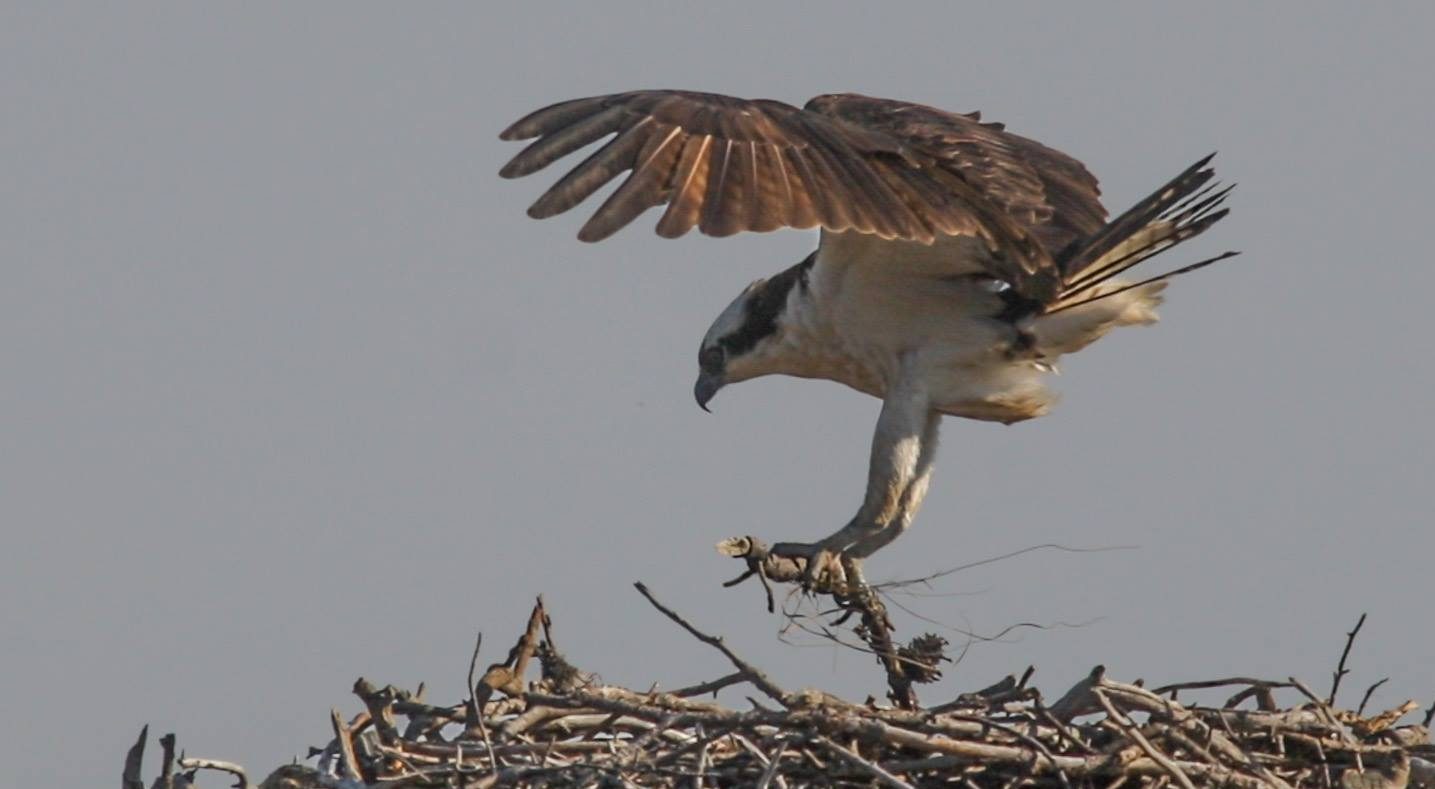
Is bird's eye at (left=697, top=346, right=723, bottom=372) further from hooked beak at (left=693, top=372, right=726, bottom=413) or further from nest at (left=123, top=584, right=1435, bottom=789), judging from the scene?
nest at (left=123, top=584, right=1435, bottom=789)

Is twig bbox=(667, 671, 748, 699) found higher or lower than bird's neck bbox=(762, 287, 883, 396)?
lower

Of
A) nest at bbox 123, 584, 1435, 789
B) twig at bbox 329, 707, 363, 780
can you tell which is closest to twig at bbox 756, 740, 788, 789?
nest at bbox 123, 584, 1435, 789

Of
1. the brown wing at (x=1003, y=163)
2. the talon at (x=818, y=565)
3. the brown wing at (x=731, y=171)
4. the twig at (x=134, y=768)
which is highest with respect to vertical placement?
the brown wing at (x=1003, y=163)

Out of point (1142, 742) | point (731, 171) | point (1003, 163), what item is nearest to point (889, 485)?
A: point (1003, 163)

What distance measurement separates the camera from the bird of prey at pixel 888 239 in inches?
251

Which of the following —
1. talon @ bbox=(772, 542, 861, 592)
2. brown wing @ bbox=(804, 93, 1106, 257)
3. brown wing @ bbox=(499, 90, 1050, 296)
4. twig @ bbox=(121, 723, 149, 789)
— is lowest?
twig @ bbox=(121, 723, 149, 789)

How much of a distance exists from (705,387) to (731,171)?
1.95 metres

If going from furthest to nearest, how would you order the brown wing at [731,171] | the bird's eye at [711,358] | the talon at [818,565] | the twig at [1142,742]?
the bird's eye at [711,358] < the talon at [818,565] < the brown wing at [731,171] < the twig at [1142,742]

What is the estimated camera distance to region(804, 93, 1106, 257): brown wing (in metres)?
7.43

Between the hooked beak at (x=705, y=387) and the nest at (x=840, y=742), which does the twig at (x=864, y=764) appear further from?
the hooked beak at (x=705, y=387)

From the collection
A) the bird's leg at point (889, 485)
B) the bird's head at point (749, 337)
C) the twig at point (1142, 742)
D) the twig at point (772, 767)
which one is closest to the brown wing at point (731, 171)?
the bird's leg at point (889, 485)

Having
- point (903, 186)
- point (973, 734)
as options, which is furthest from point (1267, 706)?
point (903, 186)

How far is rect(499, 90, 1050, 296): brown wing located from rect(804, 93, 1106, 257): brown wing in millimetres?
479

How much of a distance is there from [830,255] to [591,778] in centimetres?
239
